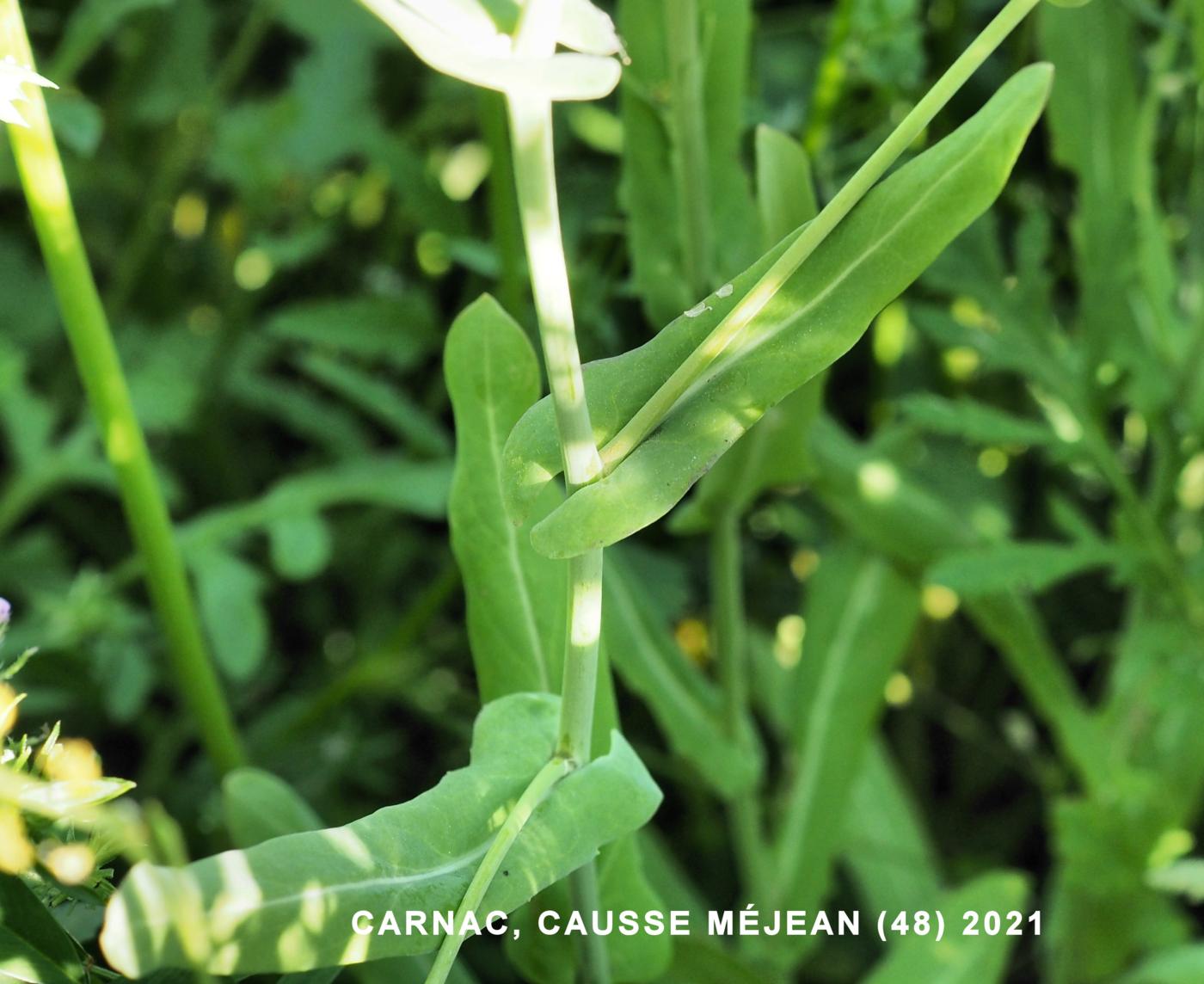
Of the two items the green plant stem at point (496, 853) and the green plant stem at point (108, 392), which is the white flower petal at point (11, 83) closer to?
the green plant stem at point (108, 392)

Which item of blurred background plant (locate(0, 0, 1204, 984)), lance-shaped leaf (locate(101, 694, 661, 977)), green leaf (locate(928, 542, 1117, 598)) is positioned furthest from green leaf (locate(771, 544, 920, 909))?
lance-shaped leaf (locate(101, 694, 661, 977))

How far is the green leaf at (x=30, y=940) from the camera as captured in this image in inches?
13.3

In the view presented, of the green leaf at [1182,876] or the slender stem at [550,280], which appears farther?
the green leaf at [1182,876]

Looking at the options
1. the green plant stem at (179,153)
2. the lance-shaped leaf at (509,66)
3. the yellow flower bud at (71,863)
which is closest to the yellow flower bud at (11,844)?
the yellow flower bud at (71,863)

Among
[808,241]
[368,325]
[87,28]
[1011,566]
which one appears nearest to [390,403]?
[368,325]

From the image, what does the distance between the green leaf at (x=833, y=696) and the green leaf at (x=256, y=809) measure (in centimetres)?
35

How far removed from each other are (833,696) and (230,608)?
39 centimetres

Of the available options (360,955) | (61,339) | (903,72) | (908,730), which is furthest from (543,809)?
(61,339)

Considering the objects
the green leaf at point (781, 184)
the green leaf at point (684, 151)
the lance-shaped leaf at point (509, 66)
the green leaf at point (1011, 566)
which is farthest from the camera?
the green leaf at point (1011, 566)

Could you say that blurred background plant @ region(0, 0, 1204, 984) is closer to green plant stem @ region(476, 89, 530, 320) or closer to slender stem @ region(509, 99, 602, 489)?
green plant stem @ region(476, 89, 530, 320)

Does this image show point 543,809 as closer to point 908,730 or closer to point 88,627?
point 88,627

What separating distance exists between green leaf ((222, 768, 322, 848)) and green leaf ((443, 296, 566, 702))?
10cm

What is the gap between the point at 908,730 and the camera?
1007mm

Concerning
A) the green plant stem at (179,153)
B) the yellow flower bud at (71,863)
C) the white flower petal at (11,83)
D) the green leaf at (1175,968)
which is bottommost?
the green leaf at (1175,968)
